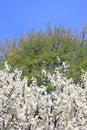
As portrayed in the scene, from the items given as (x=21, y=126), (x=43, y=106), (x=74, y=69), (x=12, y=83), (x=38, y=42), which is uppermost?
(x=38, y=42)

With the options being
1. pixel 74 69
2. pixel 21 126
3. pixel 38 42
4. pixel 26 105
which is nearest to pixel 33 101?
pixel 26 105

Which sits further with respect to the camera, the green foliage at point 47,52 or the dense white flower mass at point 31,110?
the green foliage at point 47,52

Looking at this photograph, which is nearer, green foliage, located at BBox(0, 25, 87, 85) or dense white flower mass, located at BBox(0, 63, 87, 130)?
dense white flower mass, located at BBox(0, 63, 87, 130)

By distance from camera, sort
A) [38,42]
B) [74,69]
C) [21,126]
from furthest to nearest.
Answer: [38,42] → [74,69] → [21,126]

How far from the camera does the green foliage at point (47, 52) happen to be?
2369cm

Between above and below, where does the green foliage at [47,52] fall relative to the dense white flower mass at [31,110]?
above

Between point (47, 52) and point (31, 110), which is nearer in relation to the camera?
point (31, 110)

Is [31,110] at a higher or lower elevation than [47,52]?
lower

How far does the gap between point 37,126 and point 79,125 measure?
109cm

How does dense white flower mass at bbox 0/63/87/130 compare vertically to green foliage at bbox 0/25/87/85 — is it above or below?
below

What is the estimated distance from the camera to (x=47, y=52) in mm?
24781

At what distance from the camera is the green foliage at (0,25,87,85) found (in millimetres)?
23688

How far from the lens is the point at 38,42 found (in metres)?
26.1

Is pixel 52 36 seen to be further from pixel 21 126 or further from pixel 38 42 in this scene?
pixel 21 126
